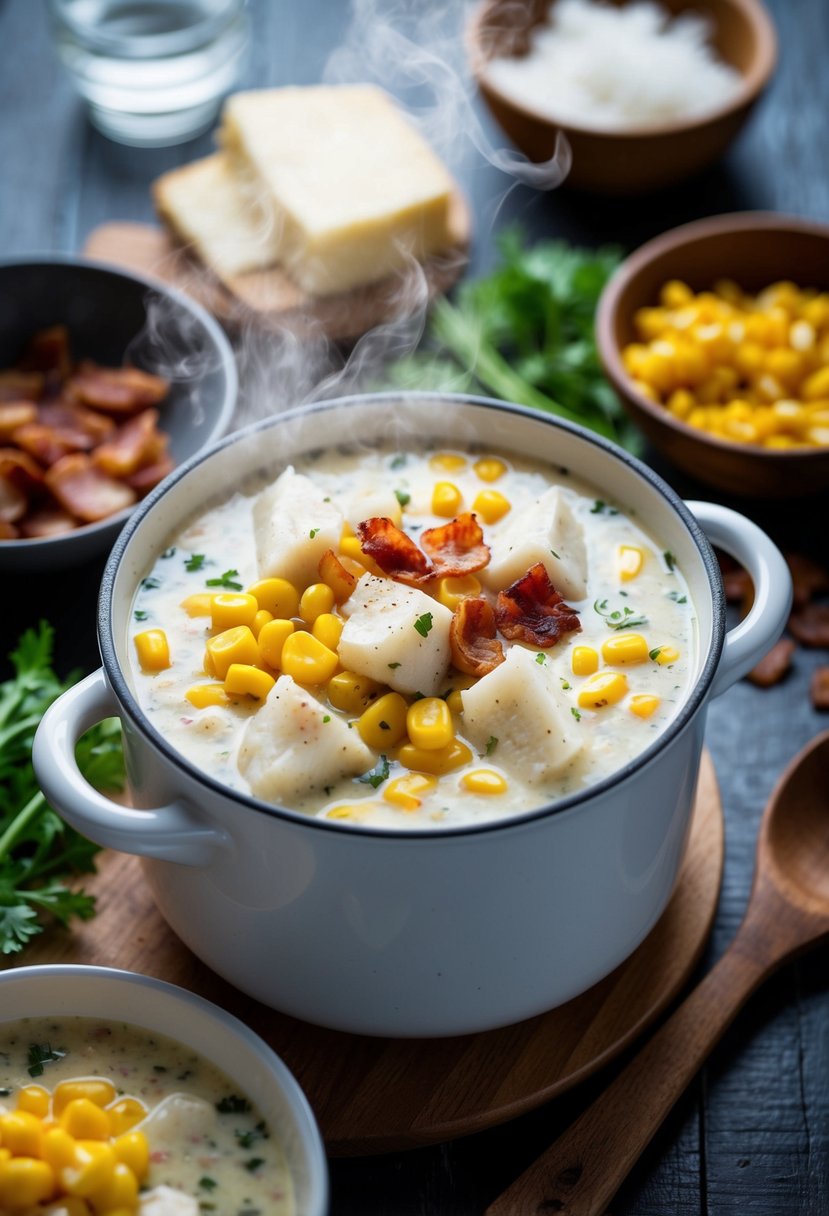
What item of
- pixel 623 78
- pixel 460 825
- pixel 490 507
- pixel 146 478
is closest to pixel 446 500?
pixel 490 507

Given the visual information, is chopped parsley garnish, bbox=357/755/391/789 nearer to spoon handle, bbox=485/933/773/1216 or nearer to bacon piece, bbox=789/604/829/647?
spoon handle, bbox=485/933/773/1216

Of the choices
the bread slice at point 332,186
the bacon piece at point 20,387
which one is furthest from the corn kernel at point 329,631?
the bread slice at point 332,186

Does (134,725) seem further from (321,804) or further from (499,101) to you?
(499,101)

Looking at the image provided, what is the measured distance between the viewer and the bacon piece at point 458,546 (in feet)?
8.63

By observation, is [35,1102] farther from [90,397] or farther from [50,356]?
[50,356]

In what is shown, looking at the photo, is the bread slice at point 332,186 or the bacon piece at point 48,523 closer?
the bacon piece at point 48,523

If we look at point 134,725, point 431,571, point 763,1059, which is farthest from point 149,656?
point 763,1059

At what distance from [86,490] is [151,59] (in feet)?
5.86

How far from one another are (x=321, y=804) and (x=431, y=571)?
0.56 meters

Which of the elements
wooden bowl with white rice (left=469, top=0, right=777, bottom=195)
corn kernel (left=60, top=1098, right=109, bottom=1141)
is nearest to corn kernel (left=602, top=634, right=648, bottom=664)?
corn kernel (left=60, top=1098, right=109, bottom=1141)

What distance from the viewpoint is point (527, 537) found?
8.61 feet

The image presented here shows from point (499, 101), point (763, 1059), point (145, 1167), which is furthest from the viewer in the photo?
point (499, 101)

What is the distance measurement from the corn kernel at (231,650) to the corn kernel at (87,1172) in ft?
2.71

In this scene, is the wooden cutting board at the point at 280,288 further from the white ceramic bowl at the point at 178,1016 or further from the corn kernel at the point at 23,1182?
the corn kernel at the point at 23,1182
